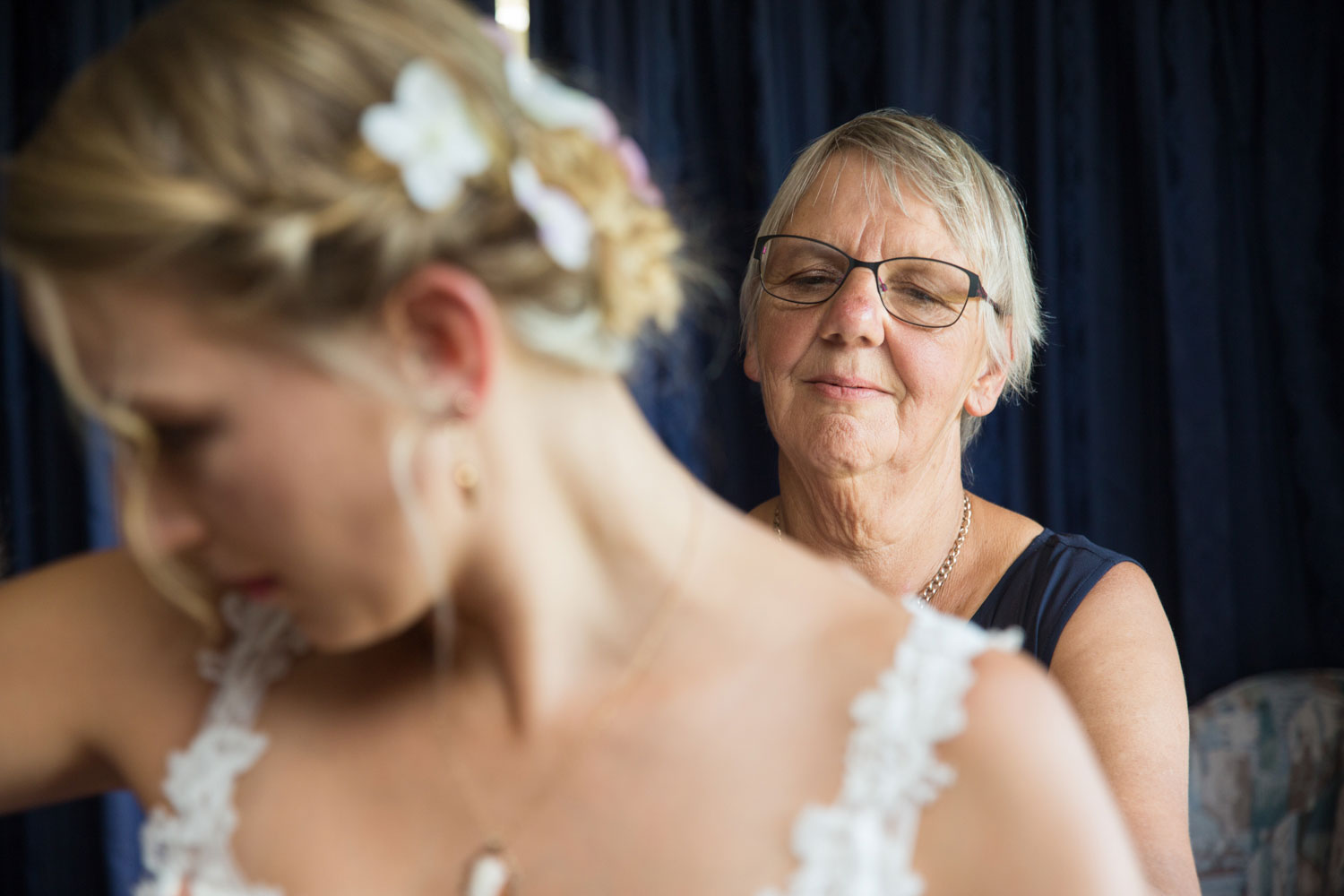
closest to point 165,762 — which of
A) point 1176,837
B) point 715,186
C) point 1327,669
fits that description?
point 1176,837

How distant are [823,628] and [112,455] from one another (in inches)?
22.6

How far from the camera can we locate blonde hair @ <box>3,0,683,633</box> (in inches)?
27.9

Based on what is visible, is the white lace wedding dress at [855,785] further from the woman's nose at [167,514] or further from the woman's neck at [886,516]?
the woman's neck at [886,516]

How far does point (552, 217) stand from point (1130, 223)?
7.04 ft

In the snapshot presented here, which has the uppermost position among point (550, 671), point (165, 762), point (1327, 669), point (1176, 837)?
point (550, 671)

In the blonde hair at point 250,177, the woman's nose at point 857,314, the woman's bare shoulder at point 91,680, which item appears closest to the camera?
the blonde hair at point 250,177

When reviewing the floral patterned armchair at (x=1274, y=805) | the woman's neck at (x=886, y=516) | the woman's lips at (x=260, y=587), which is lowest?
the floral patterned armchair at (x=1274, y=805)

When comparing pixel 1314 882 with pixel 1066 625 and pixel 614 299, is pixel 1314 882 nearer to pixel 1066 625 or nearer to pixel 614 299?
pixel 1066 625

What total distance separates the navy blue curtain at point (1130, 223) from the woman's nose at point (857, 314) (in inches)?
30.0

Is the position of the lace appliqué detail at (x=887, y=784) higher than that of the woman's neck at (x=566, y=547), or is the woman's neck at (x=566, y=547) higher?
the woman's neck at (x=566, y=547)

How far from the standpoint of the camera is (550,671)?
94cm

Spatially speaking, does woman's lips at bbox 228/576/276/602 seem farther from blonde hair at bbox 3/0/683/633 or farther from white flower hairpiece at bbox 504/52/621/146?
white flower hairpiece at bbox 504/52/621/146

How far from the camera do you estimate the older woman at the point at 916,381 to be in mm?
1707

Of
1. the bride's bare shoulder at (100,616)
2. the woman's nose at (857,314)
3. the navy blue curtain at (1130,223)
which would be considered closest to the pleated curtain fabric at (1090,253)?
the navy blue curtain at (1130,223)
